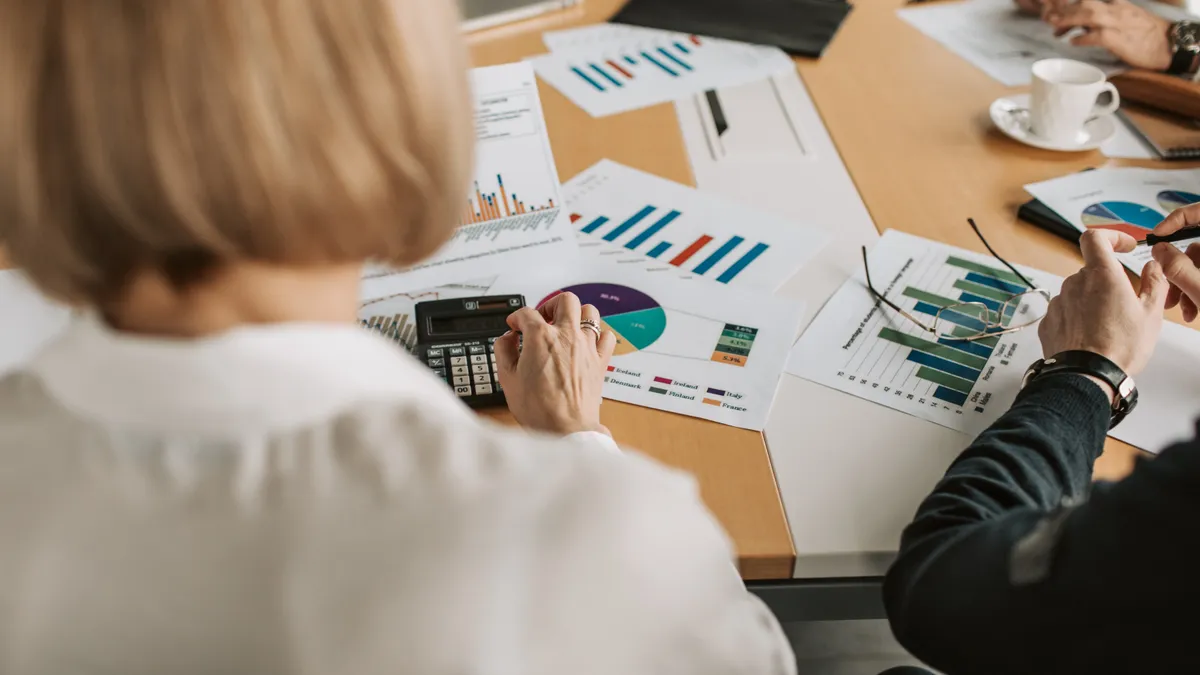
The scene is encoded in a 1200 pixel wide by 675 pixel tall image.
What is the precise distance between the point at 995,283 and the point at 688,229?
35cm

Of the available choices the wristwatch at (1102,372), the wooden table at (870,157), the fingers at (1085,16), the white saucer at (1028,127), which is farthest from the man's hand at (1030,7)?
the wristwatch at (1102,372)

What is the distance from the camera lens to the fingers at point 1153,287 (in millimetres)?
951

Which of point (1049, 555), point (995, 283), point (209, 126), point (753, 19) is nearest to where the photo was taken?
point (209, 126)

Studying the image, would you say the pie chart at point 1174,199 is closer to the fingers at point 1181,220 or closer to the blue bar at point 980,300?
the fingers at point 1181,220

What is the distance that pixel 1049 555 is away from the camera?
637mm

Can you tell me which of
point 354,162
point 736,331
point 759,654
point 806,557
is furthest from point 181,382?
point 736,331

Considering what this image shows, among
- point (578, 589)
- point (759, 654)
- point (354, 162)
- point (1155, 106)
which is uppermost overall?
point (354, 162)

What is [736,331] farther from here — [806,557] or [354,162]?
→ [354,162]

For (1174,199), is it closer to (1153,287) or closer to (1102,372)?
(1153,287)

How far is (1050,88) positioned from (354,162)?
1144 mm

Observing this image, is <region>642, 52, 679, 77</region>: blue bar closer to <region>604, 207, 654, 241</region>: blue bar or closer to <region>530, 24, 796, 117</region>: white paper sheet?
<region>530, 24, 796, 117</region>: white paper sheet

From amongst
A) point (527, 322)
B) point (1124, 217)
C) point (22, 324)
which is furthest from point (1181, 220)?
point (22, 324)

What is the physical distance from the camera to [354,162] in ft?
1.58

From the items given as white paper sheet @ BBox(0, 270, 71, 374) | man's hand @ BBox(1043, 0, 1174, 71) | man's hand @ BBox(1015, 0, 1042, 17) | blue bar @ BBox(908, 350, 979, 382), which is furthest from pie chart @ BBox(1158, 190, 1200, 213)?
white paper sheet @ BBox(0, 270, 71, 374)
